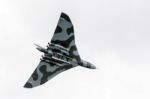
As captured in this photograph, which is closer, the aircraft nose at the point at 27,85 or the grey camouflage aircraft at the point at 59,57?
the aircraft nose at the point at 27,85

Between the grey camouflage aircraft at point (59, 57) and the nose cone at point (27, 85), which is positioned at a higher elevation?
the grey camouflage aircraft at point (59, 57)

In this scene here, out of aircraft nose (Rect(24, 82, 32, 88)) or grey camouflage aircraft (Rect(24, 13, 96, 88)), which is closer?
aircraft nose (Rect(24, 82, 32, 88))

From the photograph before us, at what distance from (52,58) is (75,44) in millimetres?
7420

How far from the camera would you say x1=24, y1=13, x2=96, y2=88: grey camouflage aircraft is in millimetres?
125438

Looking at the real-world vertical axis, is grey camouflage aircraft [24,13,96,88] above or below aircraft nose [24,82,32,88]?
above

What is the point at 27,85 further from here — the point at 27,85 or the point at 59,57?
the point at 59,57

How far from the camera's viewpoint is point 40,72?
128 m

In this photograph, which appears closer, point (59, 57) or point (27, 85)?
point (27, 85)

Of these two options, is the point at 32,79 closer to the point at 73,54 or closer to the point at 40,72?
the point at 40,72

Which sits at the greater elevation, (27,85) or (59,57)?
(59,57)

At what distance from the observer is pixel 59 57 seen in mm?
125812

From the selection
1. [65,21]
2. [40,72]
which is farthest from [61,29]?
[40,72]

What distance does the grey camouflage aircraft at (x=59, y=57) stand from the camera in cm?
12544

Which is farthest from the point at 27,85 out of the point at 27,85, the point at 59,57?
the point at 59,57
